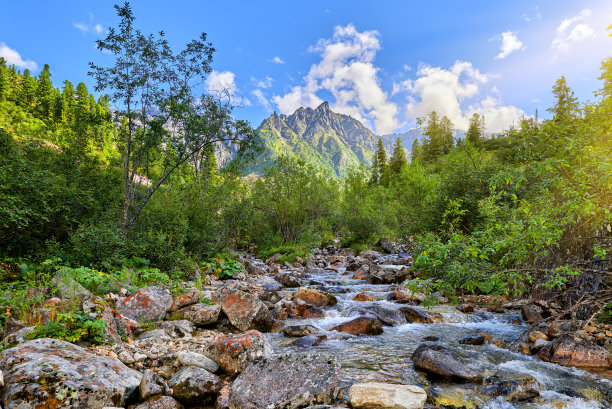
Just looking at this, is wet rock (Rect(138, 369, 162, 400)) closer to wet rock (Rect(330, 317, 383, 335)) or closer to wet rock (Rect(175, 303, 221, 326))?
wet rock (Rect(175, 303, 221, 326))

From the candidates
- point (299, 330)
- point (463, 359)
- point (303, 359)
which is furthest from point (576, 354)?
point (299, 330)

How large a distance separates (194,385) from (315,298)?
8434 millimetres

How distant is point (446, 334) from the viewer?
31.1 ft

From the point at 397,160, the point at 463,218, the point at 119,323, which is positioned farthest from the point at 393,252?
the point at 397,160

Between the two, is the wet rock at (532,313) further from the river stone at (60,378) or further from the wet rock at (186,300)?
the river stone at (60,378)

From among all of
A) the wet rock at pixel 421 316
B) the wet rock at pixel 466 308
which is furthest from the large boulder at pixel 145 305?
the wet rock at pixel 466 308

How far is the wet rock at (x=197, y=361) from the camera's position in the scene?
590cm

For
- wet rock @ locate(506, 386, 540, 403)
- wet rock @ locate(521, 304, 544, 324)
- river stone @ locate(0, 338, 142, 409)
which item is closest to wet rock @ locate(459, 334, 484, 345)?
wet rock @ locate(521, 304, 544, 324)

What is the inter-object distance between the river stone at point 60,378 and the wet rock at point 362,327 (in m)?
6.42

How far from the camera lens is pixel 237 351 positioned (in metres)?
6.09

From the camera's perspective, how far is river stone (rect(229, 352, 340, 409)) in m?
4.65

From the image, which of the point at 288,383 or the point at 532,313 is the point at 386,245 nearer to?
the point at 532,313

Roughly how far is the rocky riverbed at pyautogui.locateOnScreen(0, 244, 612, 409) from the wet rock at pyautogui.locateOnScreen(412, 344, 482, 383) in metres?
0.03

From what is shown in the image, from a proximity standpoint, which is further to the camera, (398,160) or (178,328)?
(398,160)
